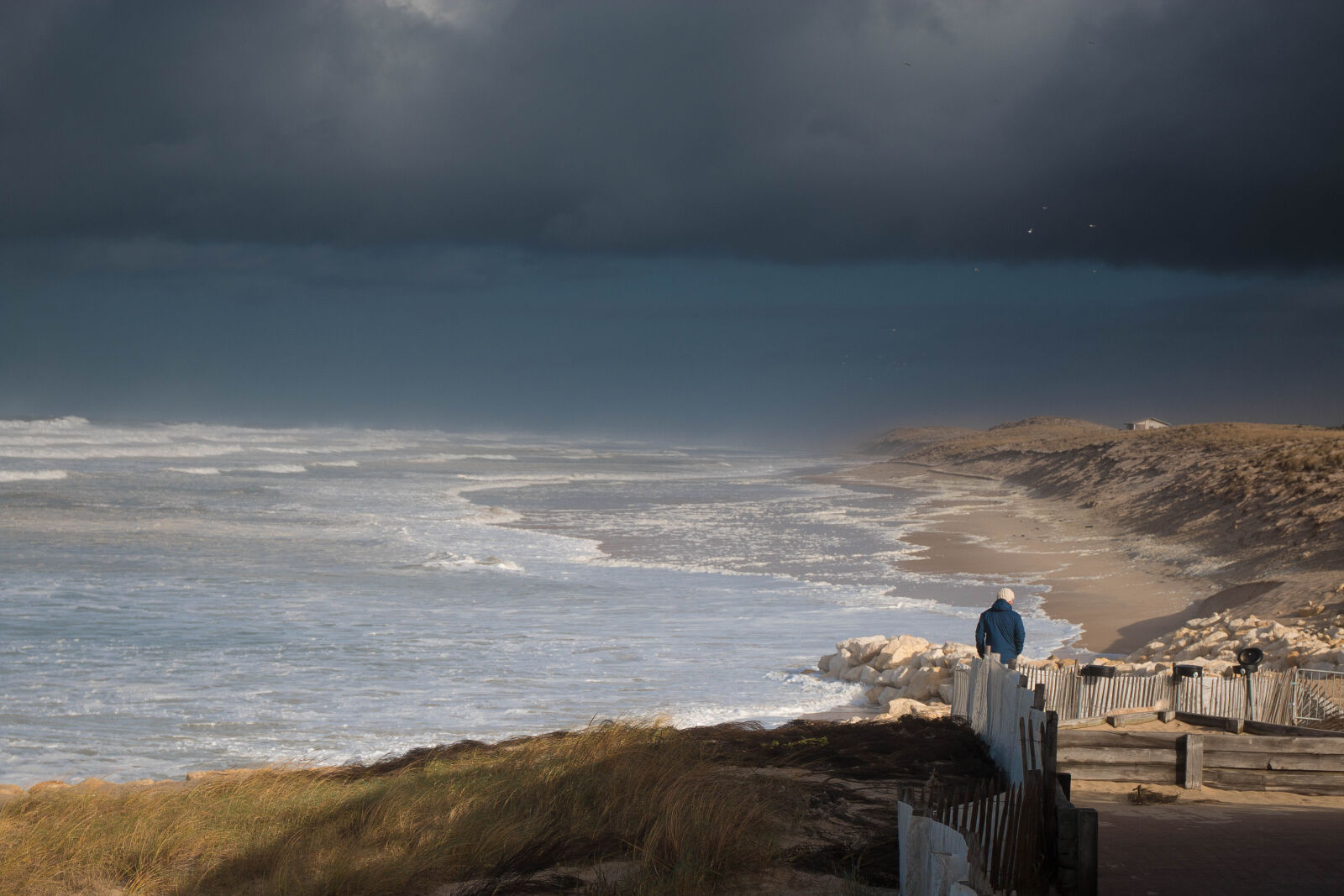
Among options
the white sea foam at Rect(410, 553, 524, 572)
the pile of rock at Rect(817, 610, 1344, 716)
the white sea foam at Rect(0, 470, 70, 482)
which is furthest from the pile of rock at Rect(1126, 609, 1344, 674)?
the white sea foam at Rect(0, 470, 70, 482)

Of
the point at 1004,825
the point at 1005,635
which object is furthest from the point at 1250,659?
the point at 1004,825

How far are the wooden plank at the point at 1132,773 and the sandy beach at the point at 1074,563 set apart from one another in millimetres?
7526

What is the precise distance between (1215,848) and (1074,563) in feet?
61.1

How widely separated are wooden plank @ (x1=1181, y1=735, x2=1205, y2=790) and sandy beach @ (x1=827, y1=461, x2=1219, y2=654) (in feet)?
24.7

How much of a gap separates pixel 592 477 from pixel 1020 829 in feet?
166

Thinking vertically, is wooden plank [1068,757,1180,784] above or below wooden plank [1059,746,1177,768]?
below

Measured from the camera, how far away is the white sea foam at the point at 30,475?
4341 centimetres

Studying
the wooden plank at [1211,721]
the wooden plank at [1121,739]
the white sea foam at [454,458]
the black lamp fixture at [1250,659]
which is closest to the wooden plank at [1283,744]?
the wooden plank at [1121,739]

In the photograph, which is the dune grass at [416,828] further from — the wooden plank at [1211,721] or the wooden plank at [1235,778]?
the wooden plank at [1211,721]

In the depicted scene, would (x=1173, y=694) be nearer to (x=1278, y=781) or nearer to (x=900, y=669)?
(x=1278, y=781)

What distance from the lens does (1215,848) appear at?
6.21 meters

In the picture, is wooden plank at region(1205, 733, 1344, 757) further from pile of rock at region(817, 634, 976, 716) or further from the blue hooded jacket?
pile of rock at region(817, 634, 976, 716)

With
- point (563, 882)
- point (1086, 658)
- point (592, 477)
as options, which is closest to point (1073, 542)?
point (1086, 658)

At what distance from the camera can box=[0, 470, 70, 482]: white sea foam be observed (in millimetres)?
43406
